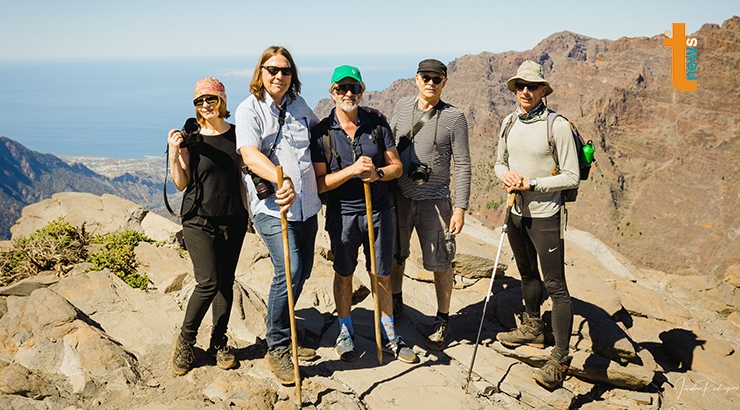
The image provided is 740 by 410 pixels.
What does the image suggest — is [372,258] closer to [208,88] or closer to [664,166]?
[208,88]

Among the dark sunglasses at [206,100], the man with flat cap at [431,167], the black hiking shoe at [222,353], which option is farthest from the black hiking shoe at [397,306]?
the dark sunglasses at [206,100]

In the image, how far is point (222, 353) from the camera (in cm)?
551

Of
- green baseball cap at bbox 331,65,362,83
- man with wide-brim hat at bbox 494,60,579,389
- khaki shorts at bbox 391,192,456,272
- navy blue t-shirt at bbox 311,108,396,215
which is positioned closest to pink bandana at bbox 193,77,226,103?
navy blue t-shirt at bbox 311,108,396,215

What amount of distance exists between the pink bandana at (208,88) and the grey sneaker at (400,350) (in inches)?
140

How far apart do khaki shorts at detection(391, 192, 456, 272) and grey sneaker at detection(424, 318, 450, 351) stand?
83cm

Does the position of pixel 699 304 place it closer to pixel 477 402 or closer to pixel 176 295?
pixel 477 402

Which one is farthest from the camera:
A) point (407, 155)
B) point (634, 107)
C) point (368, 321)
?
point (634, 107)

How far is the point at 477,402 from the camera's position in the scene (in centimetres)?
573

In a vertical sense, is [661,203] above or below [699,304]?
below

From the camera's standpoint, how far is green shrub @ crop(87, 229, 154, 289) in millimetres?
7906

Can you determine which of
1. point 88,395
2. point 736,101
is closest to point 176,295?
point 88,395

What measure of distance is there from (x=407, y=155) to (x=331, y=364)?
274cm

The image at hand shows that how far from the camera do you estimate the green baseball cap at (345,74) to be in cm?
504

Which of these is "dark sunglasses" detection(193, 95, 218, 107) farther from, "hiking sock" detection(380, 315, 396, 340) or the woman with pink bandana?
"hiking sock" detection(380, 315, 396, 340)
